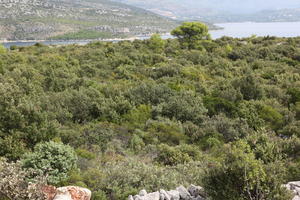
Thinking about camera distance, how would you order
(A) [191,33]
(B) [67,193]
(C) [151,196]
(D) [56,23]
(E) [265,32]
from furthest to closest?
(D) [56,23] → (E) [265,32] → (A) [191,33] → (C) [151,196] → (B) [67,193]

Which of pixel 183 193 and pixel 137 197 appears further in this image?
pixel 183 193

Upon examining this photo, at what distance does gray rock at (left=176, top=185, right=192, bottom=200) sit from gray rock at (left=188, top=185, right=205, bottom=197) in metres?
0.14

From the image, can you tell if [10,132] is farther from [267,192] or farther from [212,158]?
[267,192]

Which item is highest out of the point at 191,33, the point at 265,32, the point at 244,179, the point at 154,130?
the point at 265,32

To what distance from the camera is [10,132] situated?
7977mm

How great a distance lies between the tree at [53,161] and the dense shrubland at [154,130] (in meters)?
0.03

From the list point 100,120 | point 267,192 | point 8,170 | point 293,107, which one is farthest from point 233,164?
point 293,107

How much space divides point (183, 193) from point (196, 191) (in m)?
0.33

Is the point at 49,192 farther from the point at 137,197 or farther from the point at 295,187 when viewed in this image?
the point at 295,187

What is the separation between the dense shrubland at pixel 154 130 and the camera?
547 centimetres

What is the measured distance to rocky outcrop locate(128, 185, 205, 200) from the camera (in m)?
5.15

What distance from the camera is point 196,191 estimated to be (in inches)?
217

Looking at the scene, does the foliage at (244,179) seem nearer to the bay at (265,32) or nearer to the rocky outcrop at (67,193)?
the rocky outcrop at (67,193)

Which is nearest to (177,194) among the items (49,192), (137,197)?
(137,197)
